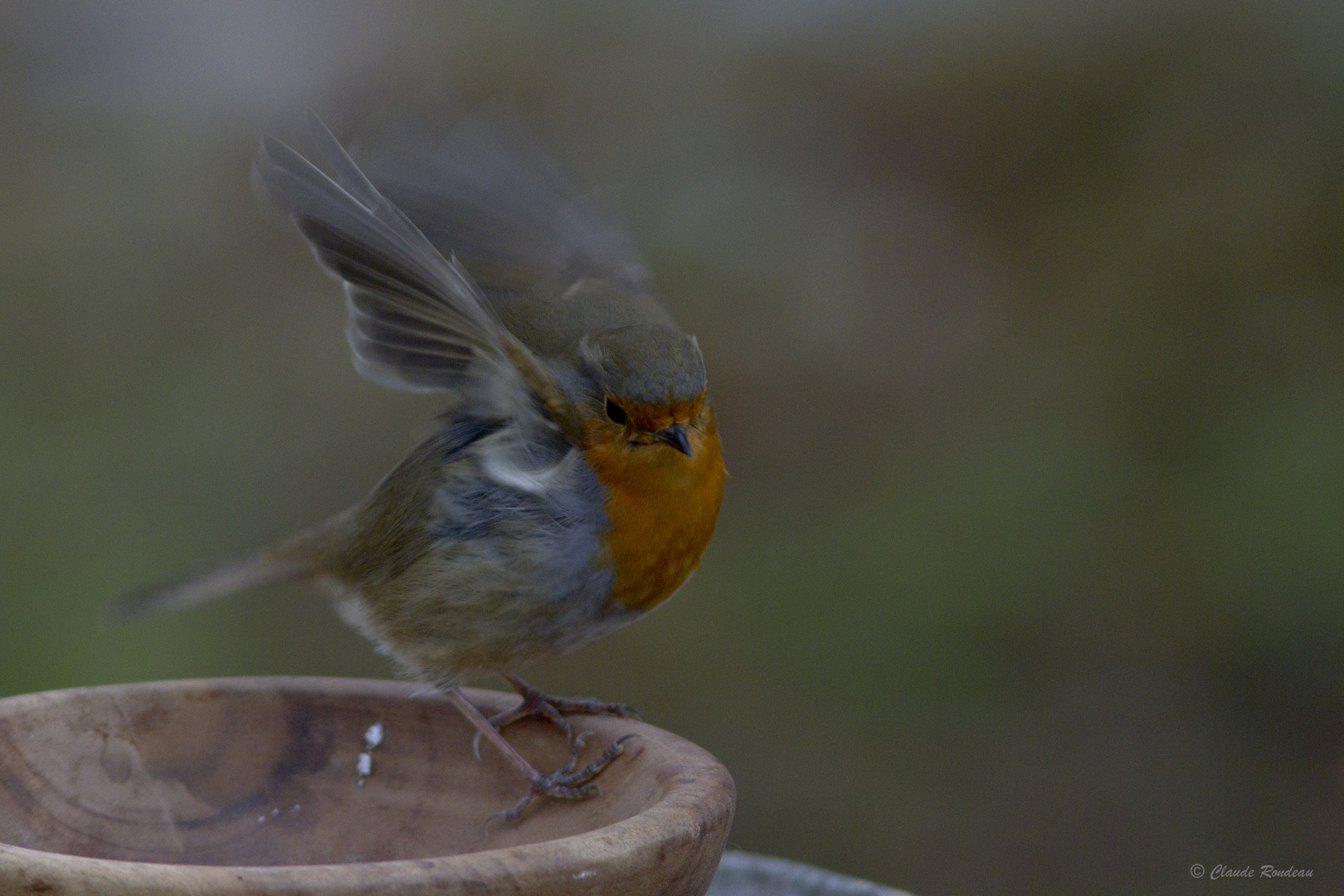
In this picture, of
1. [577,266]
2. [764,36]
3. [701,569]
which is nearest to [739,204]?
[764,36]

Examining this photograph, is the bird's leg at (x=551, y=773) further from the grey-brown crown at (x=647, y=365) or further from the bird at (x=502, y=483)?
the grey-brown crown at (x=647, y=365)

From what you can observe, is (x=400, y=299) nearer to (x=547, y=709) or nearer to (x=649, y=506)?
(x=649, y=506)

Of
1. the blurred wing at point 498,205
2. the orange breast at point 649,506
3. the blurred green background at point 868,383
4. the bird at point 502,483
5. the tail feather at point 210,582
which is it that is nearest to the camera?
the bird at point 502,483

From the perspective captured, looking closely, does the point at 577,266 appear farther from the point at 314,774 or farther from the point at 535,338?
the point at 314,774

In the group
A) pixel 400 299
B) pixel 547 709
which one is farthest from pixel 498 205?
pixel 547 709

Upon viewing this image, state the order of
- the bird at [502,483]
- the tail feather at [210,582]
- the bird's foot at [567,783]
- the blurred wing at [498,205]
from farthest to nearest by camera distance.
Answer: the blurred wing at [498,205], the tail feather at [210,582], the bird at [502,483], the bird's foot at [567,783]

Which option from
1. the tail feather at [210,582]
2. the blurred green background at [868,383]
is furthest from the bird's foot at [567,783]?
the blurred green background at [868,383]
